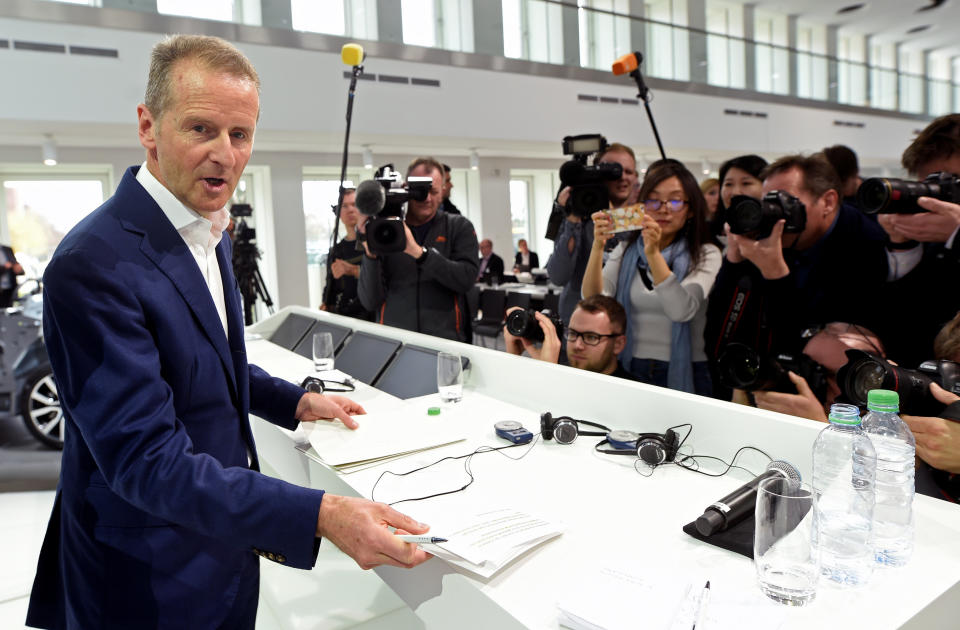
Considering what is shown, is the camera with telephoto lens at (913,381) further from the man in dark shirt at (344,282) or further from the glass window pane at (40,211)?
the glass window pane at (40,211)

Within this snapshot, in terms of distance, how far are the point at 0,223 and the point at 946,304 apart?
8307 mm

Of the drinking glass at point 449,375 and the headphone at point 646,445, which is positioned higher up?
the drinking glass at point 449,375

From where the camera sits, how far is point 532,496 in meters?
1.23

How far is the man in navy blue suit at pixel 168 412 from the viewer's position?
0.84 meters

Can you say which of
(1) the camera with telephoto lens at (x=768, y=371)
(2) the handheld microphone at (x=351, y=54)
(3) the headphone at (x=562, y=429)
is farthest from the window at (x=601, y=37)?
(3) the headphone at (x=562, y=429)

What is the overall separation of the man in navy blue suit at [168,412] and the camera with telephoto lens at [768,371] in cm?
92

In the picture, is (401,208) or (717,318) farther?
(401,208)

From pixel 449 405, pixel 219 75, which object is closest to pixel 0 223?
pixel 449 405

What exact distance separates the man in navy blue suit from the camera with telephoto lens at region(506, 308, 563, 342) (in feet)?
3.96

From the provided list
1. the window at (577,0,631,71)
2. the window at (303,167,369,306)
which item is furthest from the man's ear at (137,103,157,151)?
the window at (577,0,631,71)

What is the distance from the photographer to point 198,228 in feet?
3.36

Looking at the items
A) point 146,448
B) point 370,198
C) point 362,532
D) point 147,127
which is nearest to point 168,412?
point 146,448

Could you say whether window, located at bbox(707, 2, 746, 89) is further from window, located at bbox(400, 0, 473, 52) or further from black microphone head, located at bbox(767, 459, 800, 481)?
black microphone head, located at bbox(767, 459, 800, 481)

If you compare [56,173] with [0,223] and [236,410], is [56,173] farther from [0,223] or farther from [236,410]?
[236,410]
